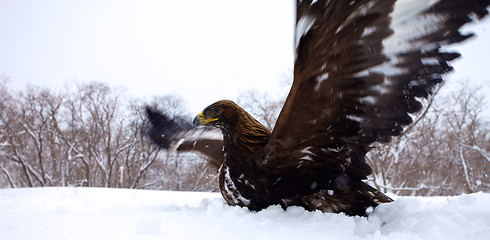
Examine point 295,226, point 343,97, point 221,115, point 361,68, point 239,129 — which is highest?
point 361,68

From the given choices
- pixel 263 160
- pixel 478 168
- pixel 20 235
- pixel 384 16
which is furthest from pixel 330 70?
pixel 478 168

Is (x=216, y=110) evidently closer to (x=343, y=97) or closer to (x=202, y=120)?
(x=202, y=120)

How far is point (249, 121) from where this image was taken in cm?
282

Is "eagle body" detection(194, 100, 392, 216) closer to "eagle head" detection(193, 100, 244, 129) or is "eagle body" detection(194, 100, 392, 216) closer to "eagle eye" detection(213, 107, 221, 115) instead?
"eagle head" detection(193, 100, 244, 129)

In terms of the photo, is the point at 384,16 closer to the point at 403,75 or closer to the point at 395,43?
the point at 395,43

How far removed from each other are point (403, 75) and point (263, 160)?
1136 millimetres

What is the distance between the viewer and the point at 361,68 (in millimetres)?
1899

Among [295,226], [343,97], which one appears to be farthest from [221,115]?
[295,226]

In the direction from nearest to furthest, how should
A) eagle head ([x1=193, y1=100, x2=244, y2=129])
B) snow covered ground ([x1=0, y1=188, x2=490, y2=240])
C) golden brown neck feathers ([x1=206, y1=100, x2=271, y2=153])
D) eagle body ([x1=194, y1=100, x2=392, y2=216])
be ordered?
snow covered ground ([x1=0, y1=188, x2=490, y2=240]), eagle body ([x1=194, y1=100, x2=392, y2=216]), golden brown neck feathers ([x1=206, y1=100, x2=271, y2=153]), eagle head ([x1=193, y1=100, x2=244, y2=129])

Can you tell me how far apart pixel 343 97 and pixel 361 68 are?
0.69 feet

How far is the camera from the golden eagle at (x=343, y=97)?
69.2 inches

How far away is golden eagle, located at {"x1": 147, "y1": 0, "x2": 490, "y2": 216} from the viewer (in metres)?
1.76

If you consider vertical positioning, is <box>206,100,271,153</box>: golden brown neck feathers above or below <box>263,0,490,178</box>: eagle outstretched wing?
below

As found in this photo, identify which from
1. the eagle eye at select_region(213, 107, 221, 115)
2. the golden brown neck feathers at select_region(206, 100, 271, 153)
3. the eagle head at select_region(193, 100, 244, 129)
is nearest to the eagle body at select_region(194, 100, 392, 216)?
the golden brown neck feathers at select_region(206, 100, 271, 153)
